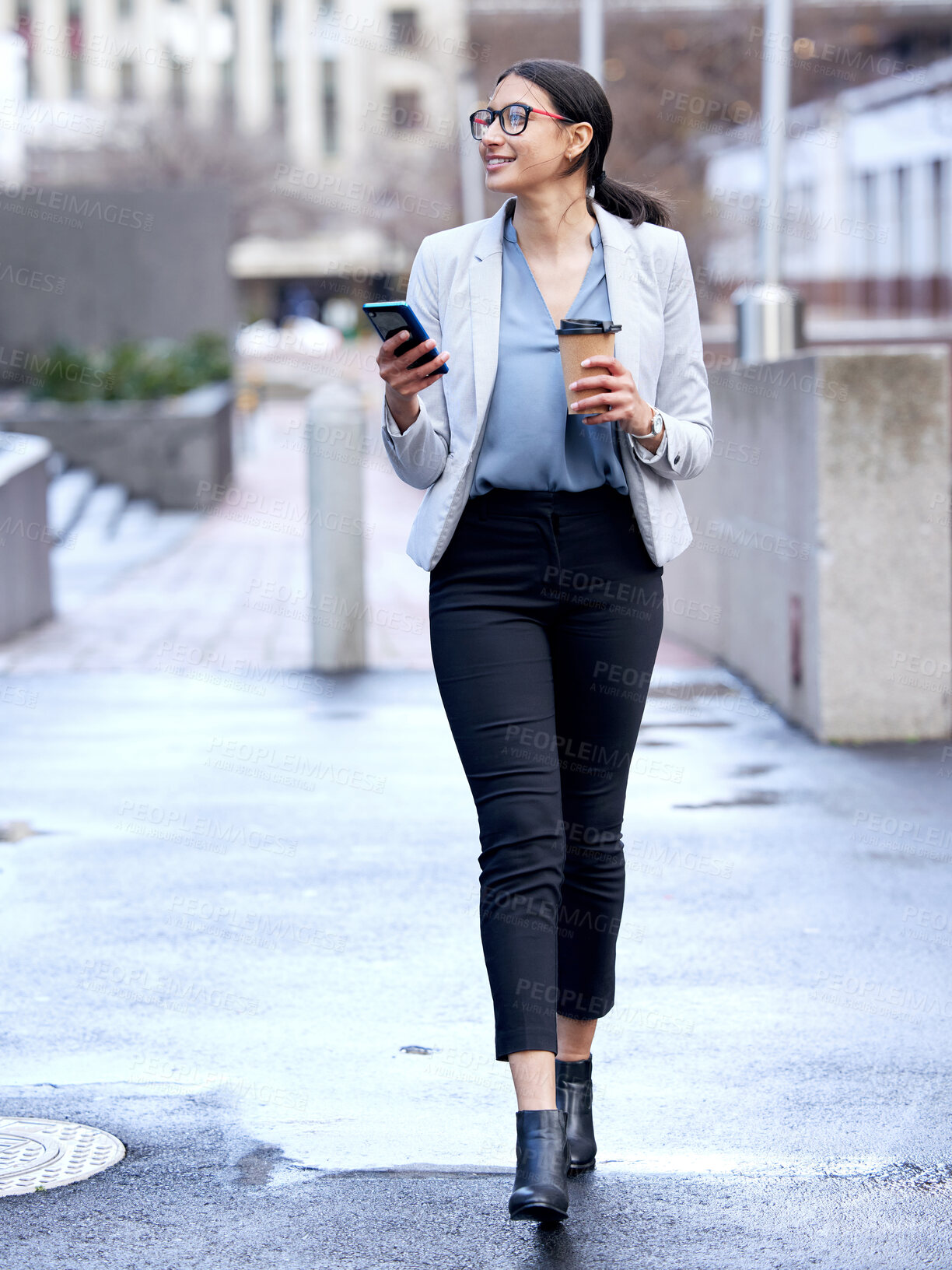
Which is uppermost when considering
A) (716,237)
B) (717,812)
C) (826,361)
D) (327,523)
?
(716,237)

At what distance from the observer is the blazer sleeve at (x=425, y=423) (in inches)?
130

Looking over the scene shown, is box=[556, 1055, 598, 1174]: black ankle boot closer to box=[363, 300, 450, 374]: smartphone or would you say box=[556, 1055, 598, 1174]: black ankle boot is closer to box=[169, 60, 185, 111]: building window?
box=[363, 300, 450, 374]: smartphone

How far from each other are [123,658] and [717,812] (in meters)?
4.42

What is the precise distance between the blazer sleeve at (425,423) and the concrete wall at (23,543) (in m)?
7.32

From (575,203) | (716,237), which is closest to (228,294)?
(716,237)

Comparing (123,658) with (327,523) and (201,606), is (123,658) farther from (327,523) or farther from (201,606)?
(201,606)

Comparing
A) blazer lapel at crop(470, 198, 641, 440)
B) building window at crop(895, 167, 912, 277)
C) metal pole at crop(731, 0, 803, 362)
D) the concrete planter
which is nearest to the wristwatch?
blazer lapel at crop(470, 198, 641, 440)

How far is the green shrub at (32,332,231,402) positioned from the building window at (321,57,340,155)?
7588 cm

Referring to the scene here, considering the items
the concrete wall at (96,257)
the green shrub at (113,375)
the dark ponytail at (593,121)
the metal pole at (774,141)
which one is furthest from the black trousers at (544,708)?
the concrete wall at (96,257)

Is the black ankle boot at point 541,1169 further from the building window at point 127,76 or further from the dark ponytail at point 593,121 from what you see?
the building window at point 127,76

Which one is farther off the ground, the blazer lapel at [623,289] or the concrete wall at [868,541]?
the blazer lapel at [623,289]

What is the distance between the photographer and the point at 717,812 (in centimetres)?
653

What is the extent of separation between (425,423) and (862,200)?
44.5 metres

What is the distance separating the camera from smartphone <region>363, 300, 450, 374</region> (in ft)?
10.1
